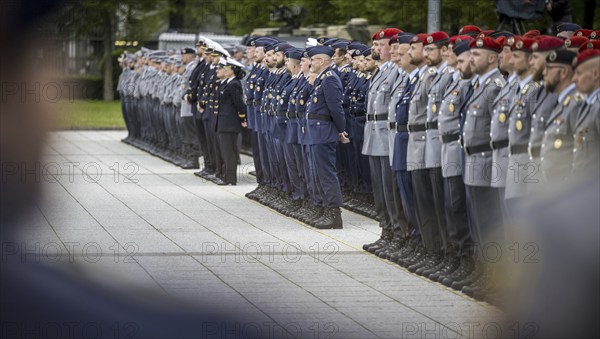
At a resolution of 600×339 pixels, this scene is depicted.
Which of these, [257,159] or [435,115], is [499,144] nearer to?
[435,115]

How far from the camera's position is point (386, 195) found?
369 inches

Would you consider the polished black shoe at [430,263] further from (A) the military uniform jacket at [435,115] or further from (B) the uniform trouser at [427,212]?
(A) the military uniform jacket at [435,115]

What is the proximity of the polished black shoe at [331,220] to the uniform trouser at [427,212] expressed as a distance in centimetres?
311

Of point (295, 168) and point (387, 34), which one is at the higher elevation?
point (387, 34)

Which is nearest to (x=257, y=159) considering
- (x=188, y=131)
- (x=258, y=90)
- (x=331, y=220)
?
(x=258, y=90)

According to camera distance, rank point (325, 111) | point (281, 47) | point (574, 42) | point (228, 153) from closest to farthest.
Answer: point (574, 42) → point (325, 111) → point (281, 47) → point (228, 153)

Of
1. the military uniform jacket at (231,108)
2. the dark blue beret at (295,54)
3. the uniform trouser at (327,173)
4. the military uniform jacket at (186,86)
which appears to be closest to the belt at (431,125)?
the uniform trouser at (327,173)

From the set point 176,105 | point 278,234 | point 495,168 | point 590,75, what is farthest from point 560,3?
point 176,105

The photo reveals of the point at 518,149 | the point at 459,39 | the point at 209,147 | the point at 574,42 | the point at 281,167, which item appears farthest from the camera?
the point at 209,147

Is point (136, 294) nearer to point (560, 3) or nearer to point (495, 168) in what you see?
point (495, 168)

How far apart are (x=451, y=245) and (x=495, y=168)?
1.36 m

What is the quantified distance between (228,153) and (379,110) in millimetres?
7189

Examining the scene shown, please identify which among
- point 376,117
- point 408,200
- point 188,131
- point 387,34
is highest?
point 387,34

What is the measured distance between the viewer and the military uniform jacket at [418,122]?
26.5ft
